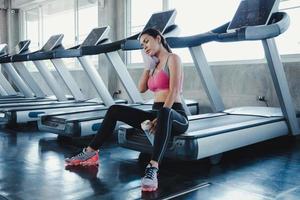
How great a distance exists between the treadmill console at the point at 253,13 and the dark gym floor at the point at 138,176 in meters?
1.35

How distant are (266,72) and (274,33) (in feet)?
5.11

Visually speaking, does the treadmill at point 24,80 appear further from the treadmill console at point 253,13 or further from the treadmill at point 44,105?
the treadmill console at point 253,13

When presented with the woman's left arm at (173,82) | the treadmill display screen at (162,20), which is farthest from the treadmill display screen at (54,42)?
the woman's left arm at (173,82)

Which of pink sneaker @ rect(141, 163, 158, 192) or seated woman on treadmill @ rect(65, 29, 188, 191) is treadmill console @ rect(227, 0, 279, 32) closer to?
seated woman on treadmill @ rect(65, 29, 188, 191)

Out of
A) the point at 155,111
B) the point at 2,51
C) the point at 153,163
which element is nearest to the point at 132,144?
the point at 155,111

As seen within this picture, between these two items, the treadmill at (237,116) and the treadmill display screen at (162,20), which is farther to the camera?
the treadmill display screen at (162,20)

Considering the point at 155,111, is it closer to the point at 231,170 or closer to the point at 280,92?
the point at 231,170

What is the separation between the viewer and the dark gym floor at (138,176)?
2.32 meters

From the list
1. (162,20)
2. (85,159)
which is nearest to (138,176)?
(85,159)

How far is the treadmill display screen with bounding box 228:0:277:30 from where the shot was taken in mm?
3579

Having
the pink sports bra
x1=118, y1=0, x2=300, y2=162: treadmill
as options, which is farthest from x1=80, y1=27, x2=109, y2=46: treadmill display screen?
the pink sports bra

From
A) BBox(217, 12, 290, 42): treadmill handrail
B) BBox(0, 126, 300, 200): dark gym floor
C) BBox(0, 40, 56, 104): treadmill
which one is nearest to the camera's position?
BBox(0, 126, 300, 200): dark gym floor

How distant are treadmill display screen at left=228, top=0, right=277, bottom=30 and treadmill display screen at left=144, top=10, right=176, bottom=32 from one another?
0.85 metres

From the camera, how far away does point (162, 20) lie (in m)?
4.41
